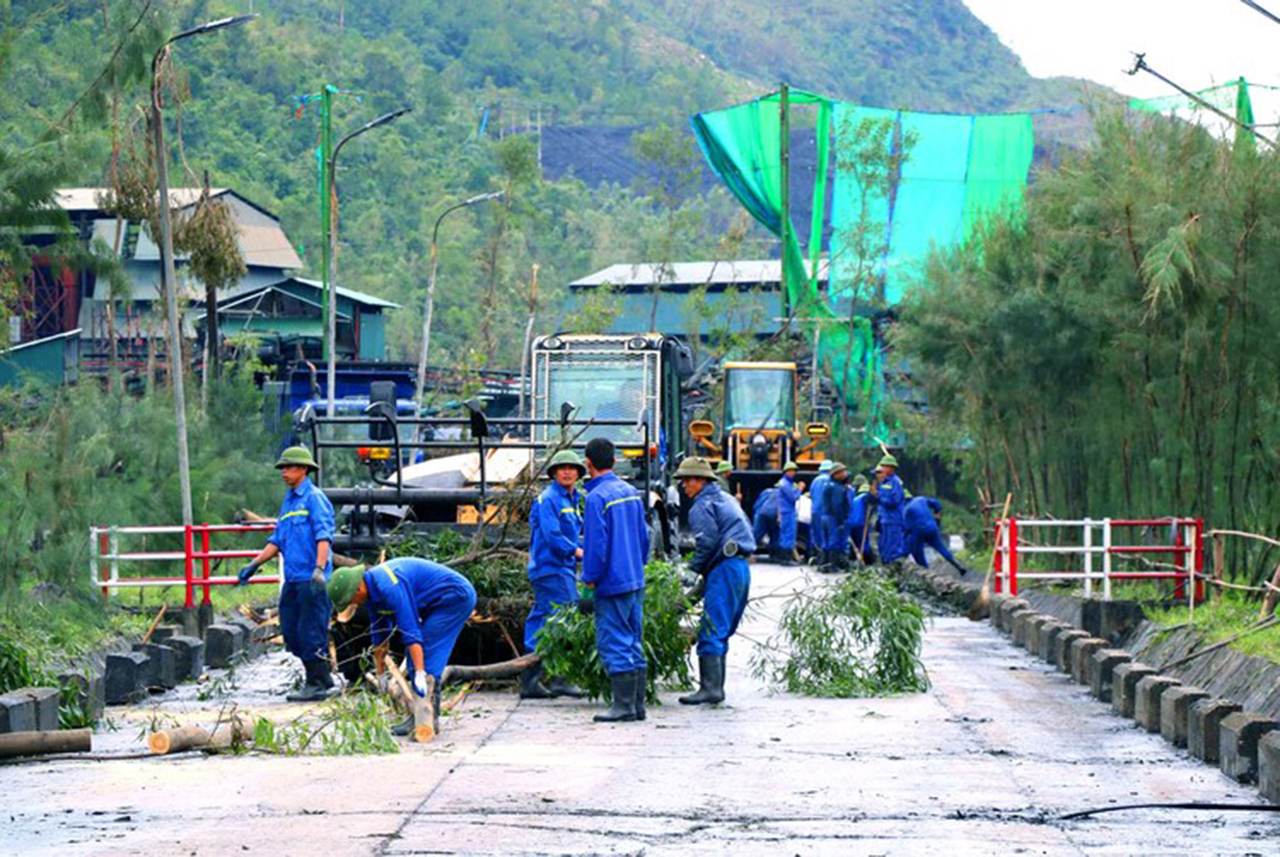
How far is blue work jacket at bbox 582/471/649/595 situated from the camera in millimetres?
13625

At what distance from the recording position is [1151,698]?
13898 millimetres

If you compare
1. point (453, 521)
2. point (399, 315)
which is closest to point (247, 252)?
point (399, 315)

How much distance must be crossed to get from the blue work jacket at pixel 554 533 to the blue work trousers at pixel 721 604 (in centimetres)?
100

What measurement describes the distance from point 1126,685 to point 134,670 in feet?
24.0

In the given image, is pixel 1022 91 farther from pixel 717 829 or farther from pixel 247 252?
pixel 717 829

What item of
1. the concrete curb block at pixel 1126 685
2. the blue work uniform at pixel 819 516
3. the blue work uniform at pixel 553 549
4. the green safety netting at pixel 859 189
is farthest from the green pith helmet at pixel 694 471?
the green safety netting at pixel 859 189

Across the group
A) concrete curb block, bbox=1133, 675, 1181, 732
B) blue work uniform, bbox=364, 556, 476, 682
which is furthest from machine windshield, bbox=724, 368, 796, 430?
blue work uniform, bbox=364, 556, 476, 682

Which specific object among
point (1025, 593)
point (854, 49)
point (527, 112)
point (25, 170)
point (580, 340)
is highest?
point (854, 49)

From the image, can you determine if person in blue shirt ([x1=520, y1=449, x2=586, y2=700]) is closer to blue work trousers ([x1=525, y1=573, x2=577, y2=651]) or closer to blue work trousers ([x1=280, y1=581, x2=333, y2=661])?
blue work trousers ([x1=525, y1=573, x2=577, y2=651])

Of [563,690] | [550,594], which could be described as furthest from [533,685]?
[550,594]

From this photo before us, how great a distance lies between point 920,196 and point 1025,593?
3013 centimetres

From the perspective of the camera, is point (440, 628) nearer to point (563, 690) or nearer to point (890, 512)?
point (563, 690)

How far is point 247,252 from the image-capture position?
210 ft

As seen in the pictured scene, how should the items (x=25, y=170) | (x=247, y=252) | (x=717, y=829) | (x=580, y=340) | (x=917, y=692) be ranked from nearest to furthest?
(x=717, y=829)
(x=917, y=692)
(x=25, y=170)
(x=580, y=340)
(x=247, y=252)
